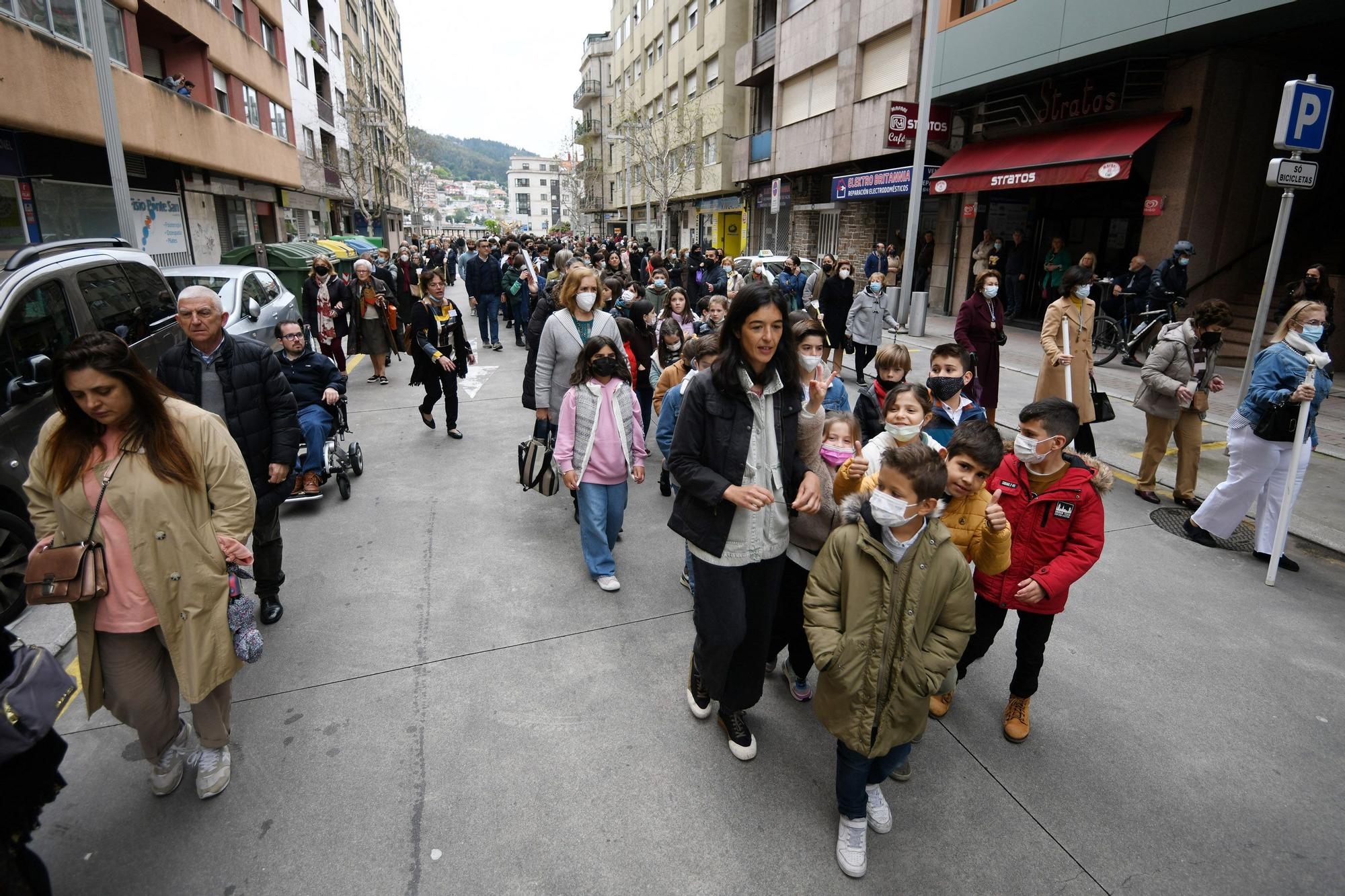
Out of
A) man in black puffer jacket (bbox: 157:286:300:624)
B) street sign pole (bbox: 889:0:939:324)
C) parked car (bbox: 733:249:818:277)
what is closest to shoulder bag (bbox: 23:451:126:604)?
man in black puffer jacket (bbox: 157:286:300:624)

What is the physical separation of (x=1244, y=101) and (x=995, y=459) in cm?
1469

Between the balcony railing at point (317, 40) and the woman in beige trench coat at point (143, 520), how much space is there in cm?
3559

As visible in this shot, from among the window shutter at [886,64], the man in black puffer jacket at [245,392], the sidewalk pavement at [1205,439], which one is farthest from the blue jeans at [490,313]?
the window shutter at [886,64]

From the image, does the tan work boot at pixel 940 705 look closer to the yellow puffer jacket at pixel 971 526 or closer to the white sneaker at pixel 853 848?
the yellow puffer jacket at pixel 971 526

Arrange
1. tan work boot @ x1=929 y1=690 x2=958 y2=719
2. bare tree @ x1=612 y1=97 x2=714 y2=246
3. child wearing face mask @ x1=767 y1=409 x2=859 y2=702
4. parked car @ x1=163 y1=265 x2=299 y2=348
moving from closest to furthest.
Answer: child wearing face mask @ x1=767 y1=409 x2=859 y2=702 < tan work boot @ x1=929 y1=690 x2=958 y2=719 < parked car @ x1=163 y1=265 x2=299 y2=348 < bare tree @ x1=612 y1=97 x2=714 y2=246

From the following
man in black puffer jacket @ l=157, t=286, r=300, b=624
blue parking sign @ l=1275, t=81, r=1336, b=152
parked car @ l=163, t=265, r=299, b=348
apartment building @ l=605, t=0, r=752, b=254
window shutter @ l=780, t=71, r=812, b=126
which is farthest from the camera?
apartment building @ l=605, t=0, r=752, b=254

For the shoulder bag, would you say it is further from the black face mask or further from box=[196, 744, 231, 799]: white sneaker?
the black face mask

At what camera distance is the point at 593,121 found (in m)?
66.8

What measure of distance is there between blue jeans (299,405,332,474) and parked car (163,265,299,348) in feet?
11.1

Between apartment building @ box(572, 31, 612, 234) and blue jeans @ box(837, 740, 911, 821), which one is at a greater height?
apartment building @ box(572, 31, 612, 234)

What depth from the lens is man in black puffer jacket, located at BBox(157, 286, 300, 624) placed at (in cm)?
377

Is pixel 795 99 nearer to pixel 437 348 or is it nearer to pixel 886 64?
pixel 886 64

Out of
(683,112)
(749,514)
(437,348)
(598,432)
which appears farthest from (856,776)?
(683,112)

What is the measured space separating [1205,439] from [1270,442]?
3733mm
